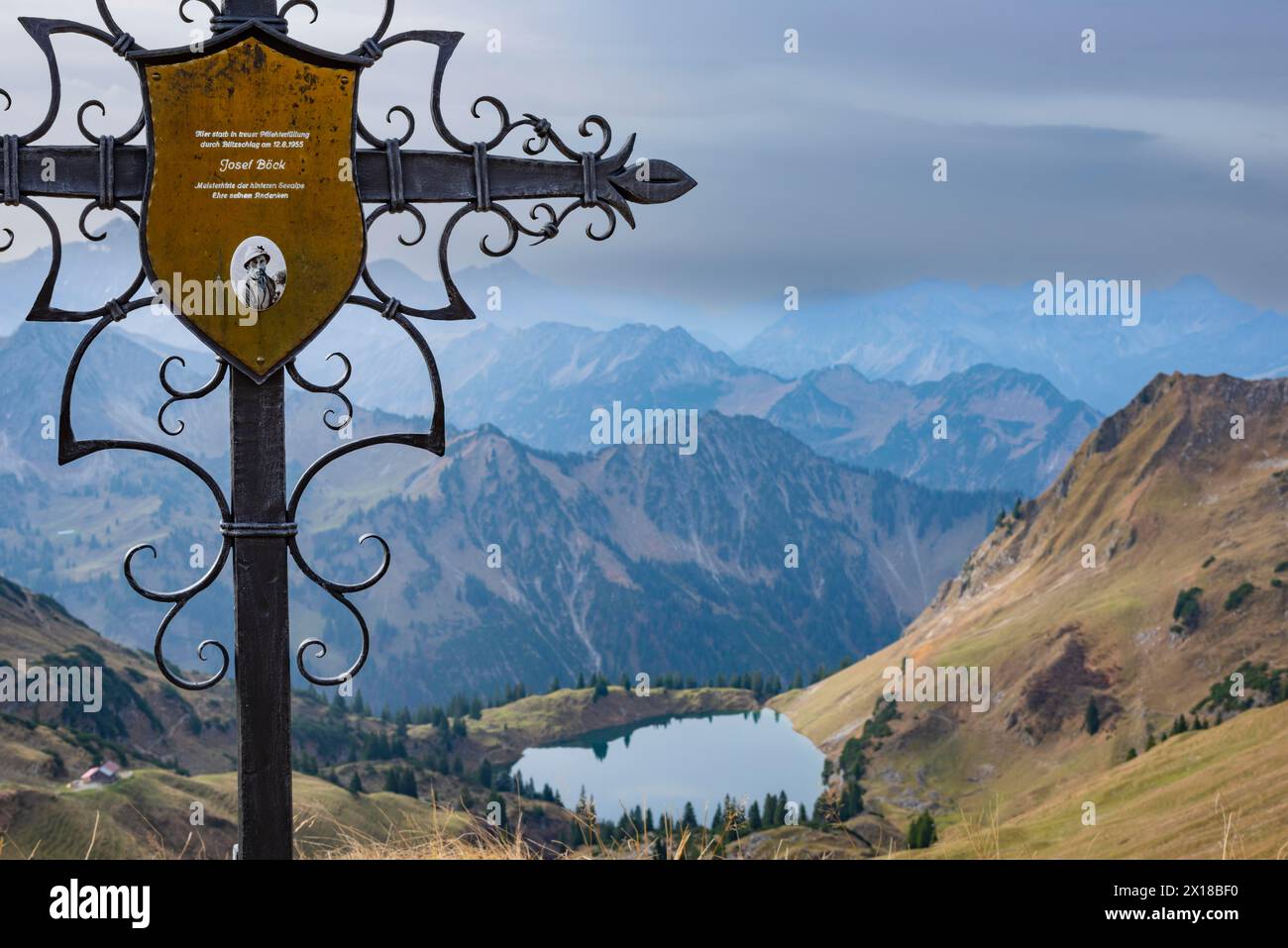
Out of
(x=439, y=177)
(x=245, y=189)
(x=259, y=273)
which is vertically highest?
(x=439, y=177)

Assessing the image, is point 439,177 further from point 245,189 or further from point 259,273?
point 259,273

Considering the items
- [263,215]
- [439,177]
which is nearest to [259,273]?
[263,215]

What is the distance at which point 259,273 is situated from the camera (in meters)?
11.2

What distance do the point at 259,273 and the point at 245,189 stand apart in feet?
2.31

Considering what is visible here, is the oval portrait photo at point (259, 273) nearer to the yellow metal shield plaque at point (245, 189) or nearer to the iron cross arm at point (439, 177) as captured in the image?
the yellow metal shield plaque at point (245, 189)

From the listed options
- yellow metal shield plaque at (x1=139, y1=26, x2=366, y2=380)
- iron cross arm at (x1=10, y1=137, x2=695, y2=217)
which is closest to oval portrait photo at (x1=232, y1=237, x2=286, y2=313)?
yellow metal shield plaque at (x1=139, y1=26, x2=366, y2=380)

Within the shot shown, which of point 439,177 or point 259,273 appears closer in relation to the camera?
point 259,273

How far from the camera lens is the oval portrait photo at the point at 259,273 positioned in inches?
439

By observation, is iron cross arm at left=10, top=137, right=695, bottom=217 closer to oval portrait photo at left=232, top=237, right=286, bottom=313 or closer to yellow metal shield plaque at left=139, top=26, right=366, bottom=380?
yellow metal shield plaque at left=139, top=26, right=366, bottom=380

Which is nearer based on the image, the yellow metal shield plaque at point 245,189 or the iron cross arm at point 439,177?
the yellow metal shield plaque at point 245,189

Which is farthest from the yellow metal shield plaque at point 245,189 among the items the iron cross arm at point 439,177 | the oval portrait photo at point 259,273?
the iron cross arm at point 439,177

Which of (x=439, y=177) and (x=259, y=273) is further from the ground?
(x=439, y=177)
